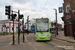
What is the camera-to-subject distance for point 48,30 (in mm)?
16578

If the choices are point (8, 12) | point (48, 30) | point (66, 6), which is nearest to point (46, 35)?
point (48, 30)

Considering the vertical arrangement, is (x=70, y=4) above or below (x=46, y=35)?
above

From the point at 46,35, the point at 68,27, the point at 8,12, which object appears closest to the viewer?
the point at 8,12

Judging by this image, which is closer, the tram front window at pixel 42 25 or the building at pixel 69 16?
the tram front window at pixel 42 25

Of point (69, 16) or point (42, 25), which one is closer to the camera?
point (42, 25)

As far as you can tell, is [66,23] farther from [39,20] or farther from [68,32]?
[39,20]

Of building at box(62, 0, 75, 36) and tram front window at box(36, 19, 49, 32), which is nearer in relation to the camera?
tram front window at box(36, 19, 49, 32)

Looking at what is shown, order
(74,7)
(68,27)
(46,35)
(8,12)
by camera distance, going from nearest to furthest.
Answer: (8,12) < (46,35) < (74,7) < (68,27)

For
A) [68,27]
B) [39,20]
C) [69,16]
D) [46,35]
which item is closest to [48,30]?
[46,35]

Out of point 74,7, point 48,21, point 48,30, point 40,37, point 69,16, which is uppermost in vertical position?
point 74,7

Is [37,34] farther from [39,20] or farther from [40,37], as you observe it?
[39,20]

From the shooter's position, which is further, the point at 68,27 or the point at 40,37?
the point at 68,27

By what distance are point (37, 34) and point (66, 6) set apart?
1549 centimetres

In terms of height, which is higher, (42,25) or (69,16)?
(69,16)
